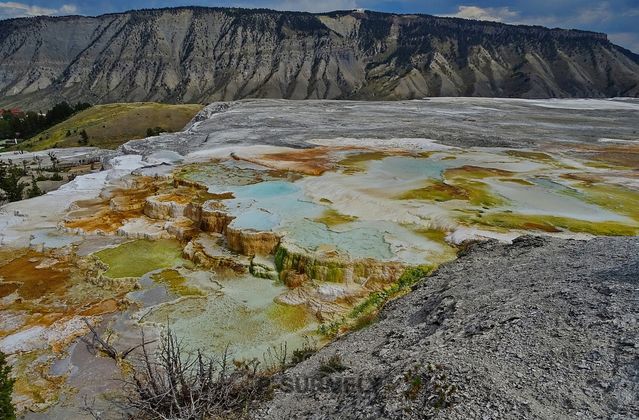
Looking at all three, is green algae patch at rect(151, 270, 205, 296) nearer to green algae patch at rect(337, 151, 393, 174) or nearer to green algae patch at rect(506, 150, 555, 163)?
green algae patch at rect(337, 151, 393, 174)

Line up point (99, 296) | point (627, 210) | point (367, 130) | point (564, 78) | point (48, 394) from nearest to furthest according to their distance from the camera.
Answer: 1. point (48, 394)
2. point (99, 296)
3. point (627, 210)
4. point (367, 130)
5. point (564, 78)

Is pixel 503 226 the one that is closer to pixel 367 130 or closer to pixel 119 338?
pixel 119 338

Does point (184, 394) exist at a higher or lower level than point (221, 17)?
lower

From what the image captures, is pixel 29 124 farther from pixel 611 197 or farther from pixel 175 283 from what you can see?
pixel 611 197

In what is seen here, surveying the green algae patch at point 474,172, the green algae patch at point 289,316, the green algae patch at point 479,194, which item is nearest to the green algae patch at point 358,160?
the green algae patch at point 474,172

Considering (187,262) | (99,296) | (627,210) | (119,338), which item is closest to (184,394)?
(119,338)

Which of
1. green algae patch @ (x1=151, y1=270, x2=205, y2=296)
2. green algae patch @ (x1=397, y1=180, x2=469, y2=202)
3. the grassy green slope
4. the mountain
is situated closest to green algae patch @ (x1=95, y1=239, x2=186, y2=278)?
green algae patch @ (x1=151, y1=270, x2=205, y2=296)
